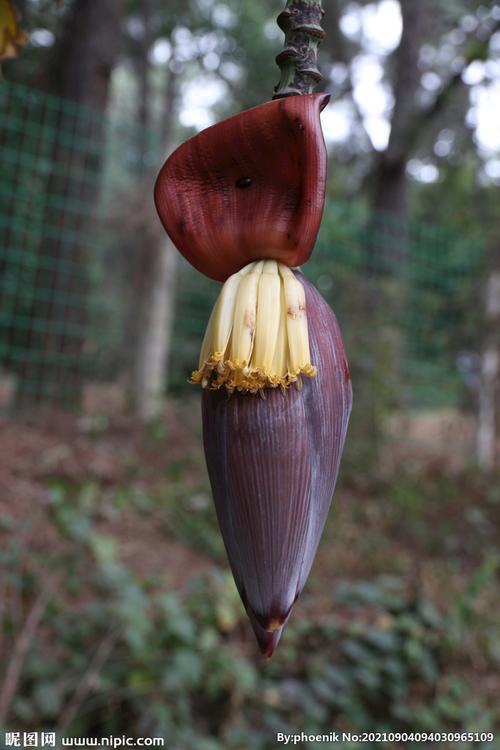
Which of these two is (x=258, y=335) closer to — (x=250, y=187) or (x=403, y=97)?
(x=250, y=187)

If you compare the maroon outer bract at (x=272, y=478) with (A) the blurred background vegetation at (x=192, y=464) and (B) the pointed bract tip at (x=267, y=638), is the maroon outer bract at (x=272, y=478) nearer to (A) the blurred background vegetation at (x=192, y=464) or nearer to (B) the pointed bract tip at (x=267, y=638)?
(B) the pointed bract tip at (x=267, y=638)

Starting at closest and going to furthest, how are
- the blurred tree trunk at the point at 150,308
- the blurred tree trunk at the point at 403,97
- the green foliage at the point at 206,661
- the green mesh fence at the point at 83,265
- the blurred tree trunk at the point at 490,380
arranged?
the green foliage at the point at 206,661, the green mesh fence at the point at 83,265, the blurred tree trunk at the point at 490,380, the blurred tree trunk at the point at 150,308, the blurred tree trunk at the point at 403,97

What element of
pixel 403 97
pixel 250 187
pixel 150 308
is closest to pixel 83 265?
pixel 150 308

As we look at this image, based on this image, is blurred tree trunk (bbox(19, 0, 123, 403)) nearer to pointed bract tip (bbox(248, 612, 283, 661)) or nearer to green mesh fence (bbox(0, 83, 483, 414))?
green mesh fence (bbox(0, 83, 483, 414))

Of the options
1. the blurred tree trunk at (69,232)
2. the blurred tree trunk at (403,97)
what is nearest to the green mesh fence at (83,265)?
the blurred tree trunk at (69,232)

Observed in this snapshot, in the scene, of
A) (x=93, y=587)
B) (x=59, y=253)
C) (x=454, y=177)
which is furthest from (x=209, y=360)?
(x=454, y=177)

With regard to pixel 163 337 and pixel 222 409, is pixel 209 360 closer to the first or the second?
pixel 222 409

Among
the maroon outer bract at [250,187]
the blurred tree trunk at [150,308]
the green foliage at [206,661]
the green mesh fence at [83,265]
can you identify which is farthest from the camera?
the blurred tree trunk at [150,308]
